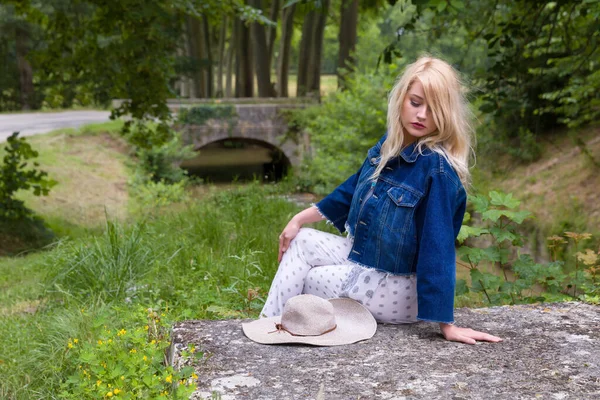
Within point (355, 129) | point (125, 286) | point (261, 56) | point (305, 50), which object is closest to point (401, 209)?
point (125, 286)

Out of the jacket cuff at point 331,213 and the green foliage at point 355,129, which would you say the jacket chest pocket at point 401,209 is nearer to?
the jacket cuff at point 331,213

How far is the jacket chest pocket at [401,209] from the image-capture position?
3.06 m

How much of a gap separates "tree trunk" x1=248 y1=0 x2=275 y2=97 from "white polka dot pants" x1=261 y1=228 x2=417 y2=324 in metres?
19.0

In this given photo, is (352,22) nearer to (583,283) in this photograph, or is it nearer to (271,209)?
(271,209)

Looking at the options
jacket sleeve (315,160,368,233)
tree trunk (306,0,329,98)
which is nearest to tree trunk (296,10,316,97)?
tree trunk (306,0,329,98)

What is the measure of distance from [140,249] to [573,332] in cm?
342

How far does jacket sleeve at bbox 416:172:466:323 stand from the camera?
293cm

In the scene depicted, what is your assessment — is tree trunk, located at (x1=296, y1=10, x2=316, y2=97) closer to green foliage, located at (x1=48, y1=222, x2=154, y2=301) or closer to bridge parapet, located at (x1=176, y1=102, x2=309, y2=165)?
bridge parapet, located at (x1=176, y1=102, x2=309, y2=165)

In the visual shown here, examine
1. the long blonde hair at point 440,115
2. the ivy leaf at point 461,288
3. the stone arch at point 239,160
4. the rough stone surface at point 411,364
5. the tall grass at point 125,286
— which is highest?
the long blonde hair at point 440,115

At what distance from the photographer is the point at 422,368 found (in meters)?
2.70

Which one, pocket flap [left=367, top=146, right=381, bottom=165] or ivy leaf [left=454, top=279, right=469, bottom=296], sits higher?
pocket flap [left=367, top=146, right=381, bottom=165]

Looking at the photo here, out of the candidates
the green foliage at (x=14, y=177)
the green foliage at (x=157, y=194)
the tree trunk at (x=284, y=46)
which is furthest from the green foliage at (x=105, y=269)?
the tree trunk at (x=284, y=46)

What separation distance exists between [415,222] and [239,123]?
18718mm

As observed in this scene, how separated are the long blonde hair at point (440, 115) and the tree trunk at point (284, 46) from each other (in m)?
Answer: 21.7
